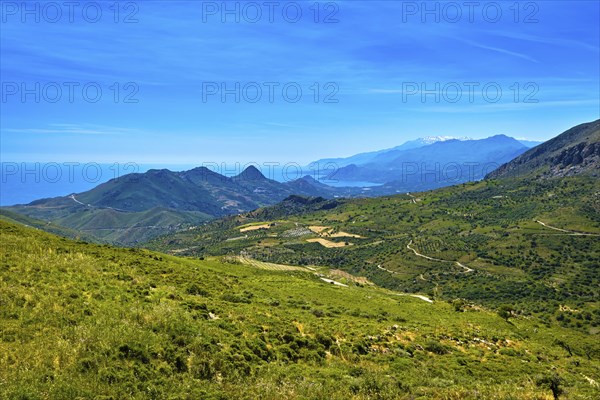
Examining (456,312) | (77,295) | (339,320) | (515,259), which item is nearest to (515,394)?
(339,320)

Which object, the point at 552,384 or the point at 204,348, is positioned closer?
the point at 204,348

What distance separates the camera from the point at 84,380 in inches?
634

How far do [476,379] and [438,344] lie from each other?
216 inches

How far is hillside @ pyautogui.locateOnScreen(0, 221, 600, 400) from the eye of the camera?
1709 centimetres

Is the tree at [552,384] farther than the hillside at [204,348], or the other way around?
the tree at [552,384]

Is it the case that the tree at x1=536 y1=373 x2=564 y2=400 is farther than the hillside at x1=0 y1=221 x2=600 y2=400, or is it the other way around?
the tree at x1=536 y1=373 x2=564 y2=400

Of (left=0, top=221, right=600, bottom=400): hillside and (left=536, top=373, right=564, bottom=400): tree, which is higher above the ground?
(left=0, top=221, right=600, bottom=400): hillside

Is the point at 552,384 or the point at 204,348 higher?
the point at 204,348

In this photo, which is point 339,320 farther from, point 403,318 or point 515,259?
point 515,259

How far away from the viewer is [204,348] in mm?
20891

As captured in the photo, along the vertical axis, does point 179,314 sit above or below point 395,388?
above

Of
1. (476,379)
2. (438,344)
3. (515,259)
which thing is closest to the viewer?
(476,379)

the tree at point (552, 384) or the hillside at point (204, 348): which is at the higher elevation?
the hillside at point (204, 348)

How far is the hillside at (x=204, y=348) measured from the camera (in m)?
17.1
